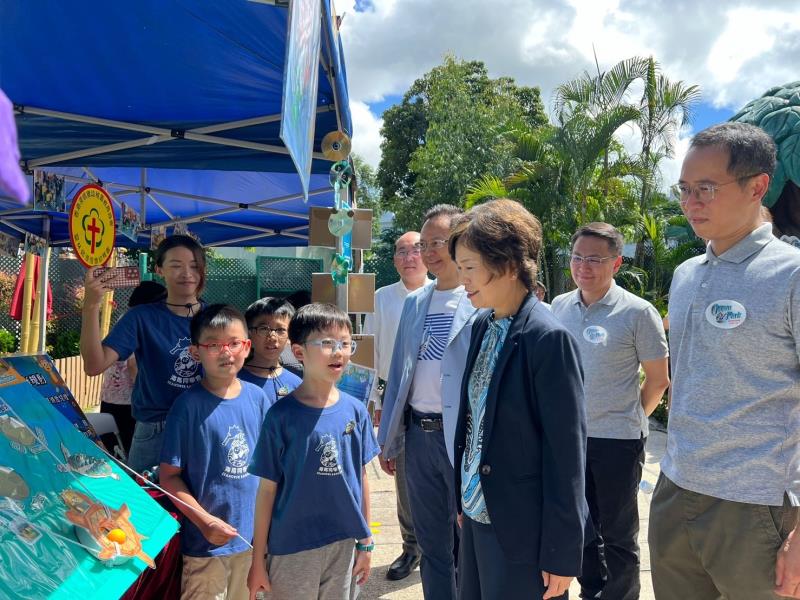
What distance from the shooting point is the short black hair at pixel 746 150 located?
184 centimetres

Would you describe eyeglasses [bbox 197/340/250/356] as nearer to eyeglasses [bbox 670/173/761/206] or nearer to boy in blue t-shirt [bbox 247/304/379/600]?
boy in blue t-shirt [bbox 247/304/379/600]

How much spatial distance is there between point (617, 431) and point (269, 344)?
1.73 m

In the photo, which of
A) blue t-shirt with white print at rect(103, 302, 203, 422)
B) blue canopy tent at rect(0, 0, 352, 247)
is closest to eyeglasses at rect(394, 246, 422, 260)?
blue canopy tent at rect(0, 0, 352, 247)

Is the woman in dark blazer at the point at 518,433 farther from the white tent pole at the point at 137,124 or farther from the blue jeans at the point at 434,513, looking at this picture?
the white tent pole at the point at 137,124

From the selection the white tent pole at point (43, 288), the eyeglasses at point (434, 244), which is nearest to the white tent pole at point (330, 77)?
the eyeglasses at point (434, 244)

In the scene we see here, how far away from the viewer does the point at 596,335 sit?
3.12 metres

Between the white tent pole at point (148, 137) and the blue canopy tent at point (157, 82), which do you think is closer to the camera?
the blue canopy tent at point (157, 82)

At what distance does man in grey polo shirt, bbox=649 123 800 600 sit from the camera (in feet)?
5.76

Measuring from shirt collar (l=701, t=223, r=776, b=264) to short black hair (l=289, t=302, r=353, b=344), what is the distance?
1.36 metres

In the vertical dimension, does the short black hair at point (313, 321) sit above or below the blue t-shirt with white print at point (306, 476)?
above

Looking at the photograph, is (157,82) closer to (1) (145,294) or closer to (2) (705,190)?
(1) (145,294)

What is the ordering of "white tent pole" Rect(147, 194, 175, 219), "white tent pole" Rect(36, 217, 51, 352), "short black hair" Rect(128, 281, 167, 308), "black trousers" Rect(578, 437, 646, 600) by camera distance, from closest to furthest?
"black trousers" Rect(578, 437, 646, 600) → "short black hair" Rect(128, 281, 167, 308) → "white tent pole" Rect(36, 217, 51, 352) → "white tent pole" Rect(147, 194, 175, 219)

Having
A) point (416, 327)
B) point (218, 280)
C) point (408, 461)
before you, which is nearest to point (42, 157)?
point (416, 327)

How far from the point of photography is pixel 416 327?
300 cm
